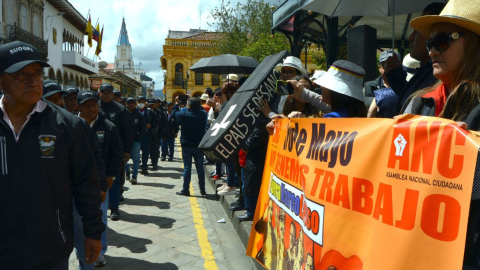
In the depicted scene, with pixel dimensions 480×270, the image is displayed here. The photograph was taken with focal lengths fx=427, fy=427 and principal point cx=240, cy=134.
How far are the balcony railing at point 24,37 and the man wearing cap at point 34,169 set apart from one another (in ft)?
86.0

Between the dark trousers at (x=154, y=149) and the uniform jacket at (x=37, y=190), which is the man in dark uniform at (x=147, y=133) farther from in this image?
the uniform jacket at (x=37, y=190)

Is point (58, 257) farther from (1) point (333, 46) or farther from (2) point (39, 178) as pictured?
(1) point (333, 46)

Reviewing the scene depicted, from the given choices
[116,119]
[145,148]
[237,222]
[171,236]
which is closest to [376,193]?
[237,222]

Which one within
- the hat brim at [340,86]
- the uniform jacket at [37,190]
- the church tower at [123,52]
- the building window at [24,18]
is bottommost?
the uniform jacket at [37,190]

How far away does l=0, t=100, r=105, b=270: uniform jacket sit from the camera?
2324 millimetres

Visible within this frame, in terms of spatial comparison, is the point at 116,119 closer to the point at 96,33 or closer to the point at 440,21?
the point at 440,21

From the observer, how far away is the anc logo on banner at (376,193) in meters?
1.52

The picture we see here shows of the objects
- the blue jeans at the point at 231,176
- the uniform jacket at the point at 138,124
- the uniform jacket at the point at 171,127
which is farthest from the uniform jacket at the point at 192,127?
the uniform jacket at the point at 171,127

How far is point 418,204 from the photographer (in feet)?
5.40

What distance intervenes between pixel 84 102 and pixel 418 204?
12.7 ft

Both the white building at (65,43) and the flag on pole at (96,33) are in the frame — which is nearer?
the white building at (65,43)

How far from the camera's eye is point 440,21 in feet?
6.13

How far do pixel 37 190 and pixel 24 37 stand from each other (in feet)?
93.4

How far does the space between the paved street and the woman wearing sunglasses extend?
129 inches
